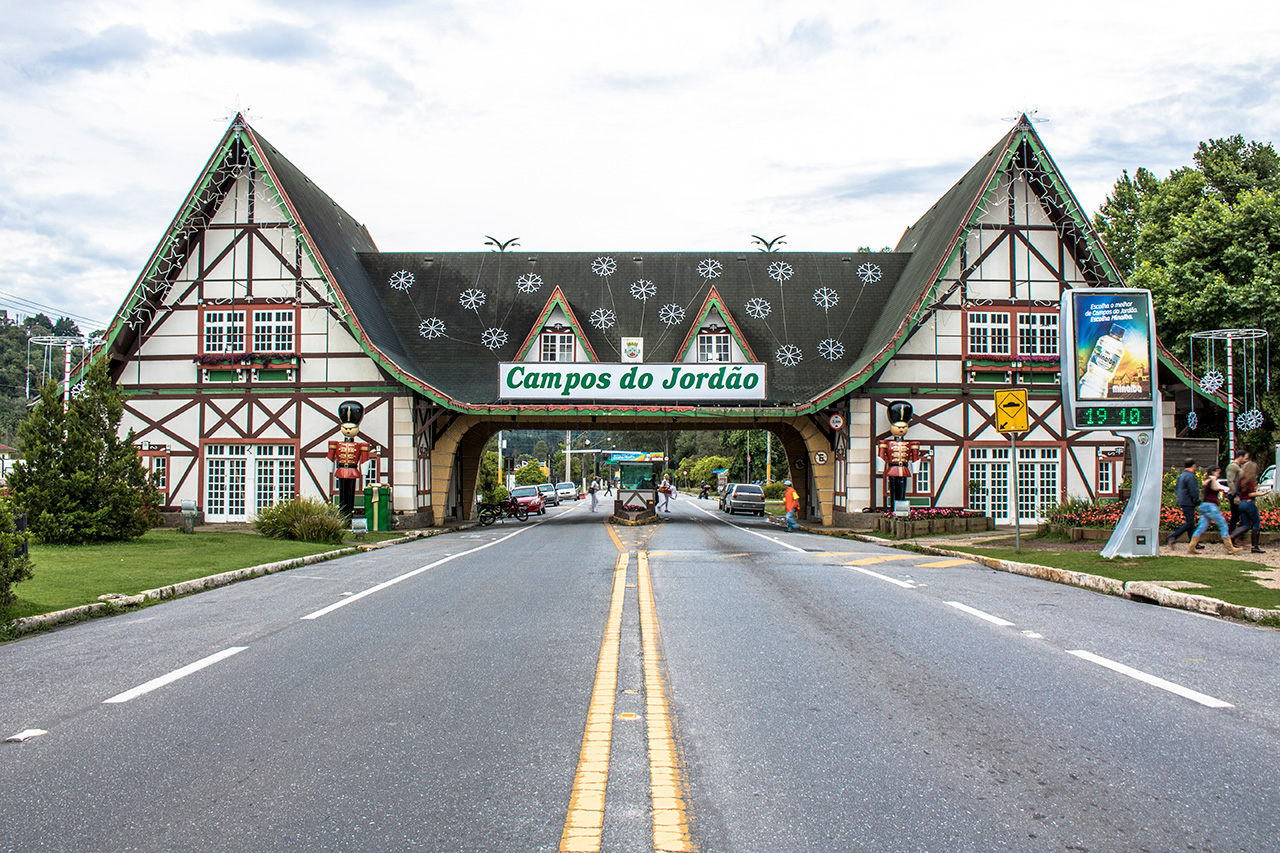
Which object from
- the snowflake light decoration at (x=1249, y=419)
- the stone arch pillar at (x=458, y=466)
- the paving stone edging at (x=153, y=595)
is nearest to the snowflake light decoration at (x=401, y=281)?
the stone arch pillar at (x=458, y=466)

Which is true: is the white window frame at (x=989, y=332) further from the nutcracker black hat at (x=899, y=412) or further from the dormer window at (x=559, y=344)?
the dormer window at (x=559, y=344)

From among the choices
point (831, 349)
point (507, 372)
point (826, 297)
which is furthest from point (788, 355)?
point (507, 372)

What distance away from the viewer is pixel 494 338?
35875 millimetres

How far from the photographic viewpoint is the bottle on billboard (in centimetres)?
1576

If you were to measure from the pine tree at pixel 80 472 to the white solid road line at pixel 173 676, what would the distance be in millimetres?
12574

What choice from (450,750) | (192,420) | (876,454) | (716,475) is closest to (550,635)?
(450,750)

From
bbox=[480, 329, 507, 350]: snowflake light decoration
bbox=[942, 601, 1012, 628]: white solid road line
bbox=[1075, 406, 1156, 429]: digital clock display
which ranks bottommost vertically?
bbox=[942, 601, 1012, 628]: white solid road line

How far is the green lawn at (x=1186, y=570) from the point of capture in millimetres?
11344

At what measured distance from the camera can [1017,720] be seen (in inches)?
235

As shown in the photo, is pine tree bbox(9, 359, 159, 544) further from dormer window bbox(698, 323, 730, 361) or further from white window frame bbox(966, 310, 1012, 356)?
white window frame bbox(966, 310, 1012, 356)

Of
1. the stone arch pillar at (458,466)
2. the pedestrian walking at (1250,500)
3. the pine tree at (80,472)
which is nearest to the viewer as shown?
the pedestrian walking at (1250,500)

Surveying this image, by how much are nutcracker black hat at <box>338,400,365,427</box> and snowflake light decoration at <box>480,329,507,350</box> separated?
6264 millimetres

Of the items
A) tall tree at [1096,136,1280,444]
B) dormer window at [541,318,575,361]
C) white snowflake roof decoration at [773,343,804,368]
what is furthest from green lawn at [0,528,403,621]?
tall tree at [1096,136,1280,444]

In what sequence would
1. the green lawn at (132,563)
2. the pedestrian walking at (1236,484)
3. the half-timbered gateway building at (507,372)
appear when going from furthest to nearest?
the half-timbered gateway building at (507,372) < the pedestrian walking at (1236,484) < the green lawn at (132,563)
